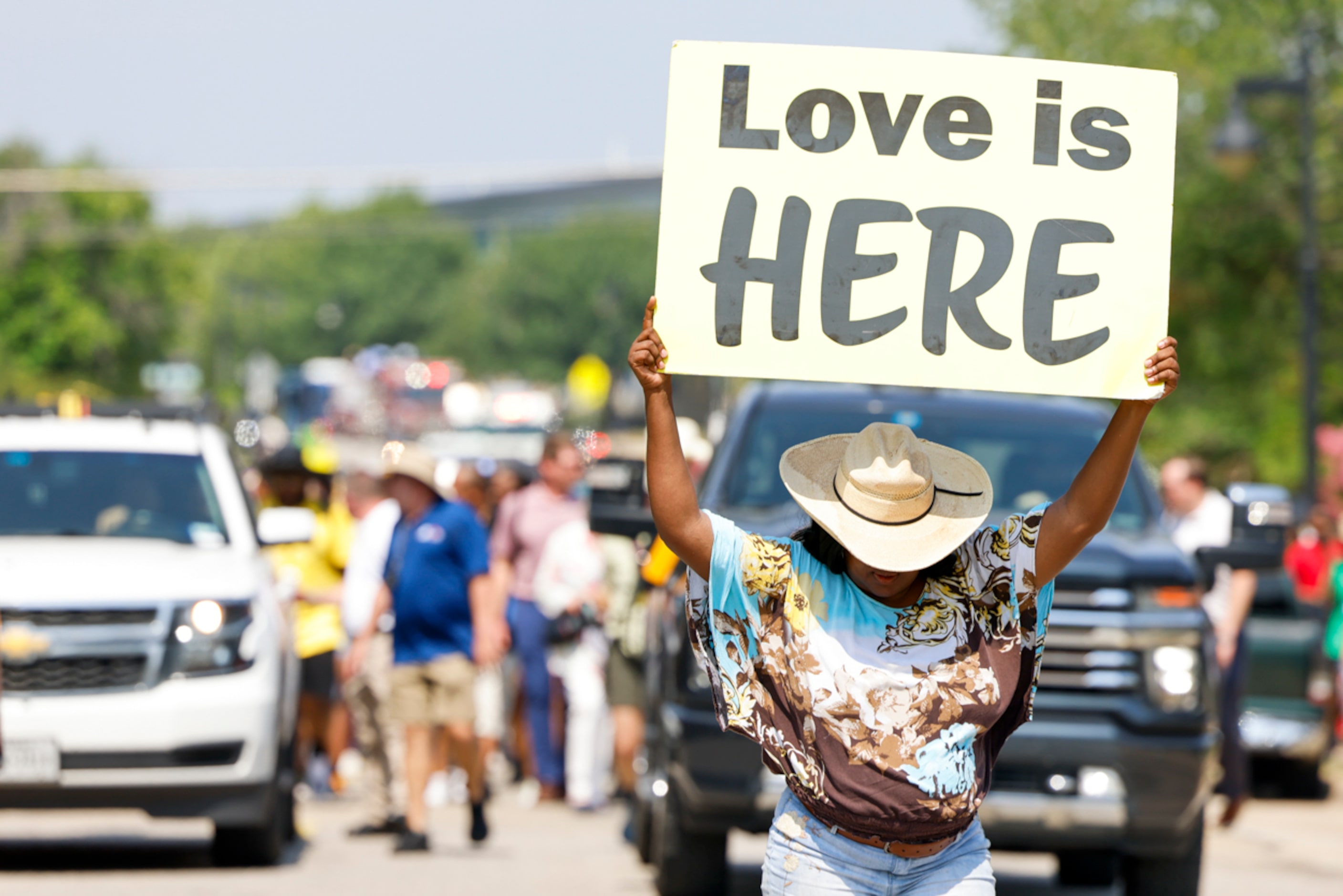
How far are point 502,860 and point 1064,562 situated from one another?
6.61 metres

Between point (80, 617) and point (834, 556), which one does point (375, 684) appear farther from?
point (834, 556)

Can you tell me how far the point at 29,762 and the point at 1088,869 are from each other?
16.2 feet

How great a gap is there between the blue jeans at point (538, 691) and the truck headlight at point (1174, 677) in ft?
19.8

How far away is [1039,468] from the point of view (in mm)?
9516

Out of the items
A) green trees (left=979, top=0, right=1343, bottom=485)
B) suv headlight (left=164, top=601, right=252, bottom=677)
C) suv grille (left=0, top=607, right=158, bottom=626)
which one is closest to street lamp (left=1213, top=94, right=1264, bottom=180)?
green trees (left=979, top=0, right=1343, bottom=485)

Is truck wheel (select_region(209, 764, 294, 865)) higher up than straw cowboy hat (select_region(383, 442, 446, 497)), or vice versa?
straw cowboy hat (select_region(383, 442, 446, 497))

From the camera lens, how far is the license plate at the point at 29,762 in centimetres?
949

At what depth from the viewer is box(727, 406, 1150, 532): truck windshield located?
30.9ft

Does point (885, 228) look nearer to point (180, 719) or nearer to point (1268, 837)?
point (180, 719)

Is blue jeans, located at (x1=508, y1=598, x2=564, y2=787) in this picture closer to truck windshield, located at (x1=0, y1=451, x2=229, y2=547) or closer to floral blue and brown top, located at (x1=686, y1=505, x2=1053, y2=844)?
truck windshield, located at (x1=0, y1=451, x2=229, y2=547)

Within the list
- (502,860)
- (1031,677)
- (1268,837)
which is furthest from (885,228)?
(1268,837)

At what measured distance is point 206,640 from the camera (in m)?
9.94

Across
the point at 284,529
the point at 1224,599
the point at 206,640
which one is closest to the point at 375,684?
the point at 284,529

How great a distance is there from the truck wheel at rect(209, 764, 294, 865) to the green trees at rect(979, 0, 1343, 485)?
1778 cm
